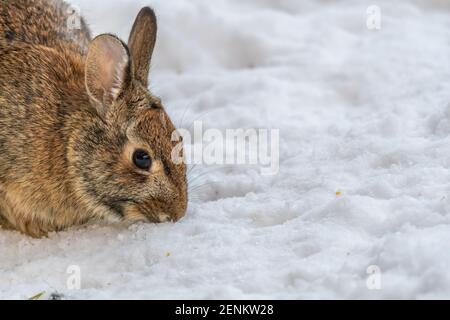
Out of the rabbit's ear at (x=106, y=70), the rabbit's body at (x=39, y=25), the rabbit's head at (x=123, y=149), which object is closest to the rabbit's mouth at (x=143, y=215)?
the rabbit's head at (x=123, y=149)

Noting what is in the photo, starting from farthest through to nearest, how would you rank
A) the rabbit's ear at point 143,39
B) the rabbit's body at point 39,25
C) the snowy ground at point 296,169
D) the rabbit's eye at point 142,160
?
1. the rabbit's body at point 39,25
2. the rabbit's ear at point 143,39
3. the rabbit's eye at point 142,160
4. the snowy ground at point 296,169

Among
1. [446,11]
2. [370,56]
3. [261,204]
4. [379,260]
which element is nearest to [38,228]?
[261,204]

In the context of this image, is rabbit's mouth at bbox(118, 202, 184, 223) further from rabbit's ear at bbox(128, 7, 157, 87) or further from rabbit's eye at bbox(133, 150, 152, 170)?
rabbit's ear at bbox(128, 7, 157, 87)

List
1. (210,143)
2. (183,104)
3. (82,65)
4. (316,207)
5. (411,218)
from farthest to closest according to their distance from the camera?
(183,104), (210,143), (82,65), (316,207), (411,218)

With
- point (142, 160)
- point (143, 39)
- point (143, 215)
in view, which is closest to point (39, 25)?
point (143, 39)

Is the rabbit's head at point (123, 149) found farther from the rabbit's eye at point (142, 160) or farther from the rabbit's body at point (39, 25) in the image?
the rabbit's body at point (39, 25)

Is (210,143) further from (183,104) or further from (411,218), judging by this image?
(411,218)

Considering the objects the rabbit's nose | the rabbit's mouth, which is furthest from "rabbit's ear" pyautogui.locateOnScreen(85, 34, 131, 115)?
the rabbit's nose
